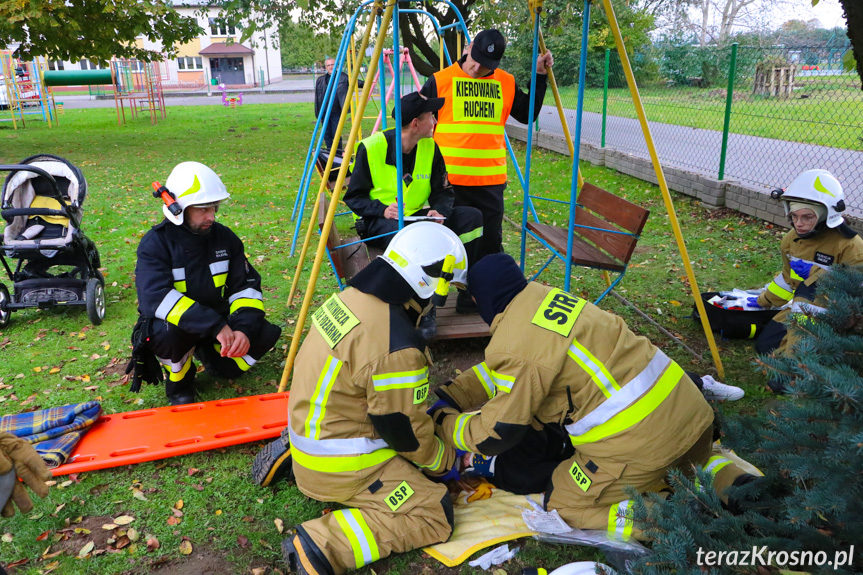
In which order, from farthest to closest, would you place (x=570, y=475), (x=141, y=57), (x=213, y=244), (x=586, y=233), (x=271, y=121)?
1. (x=271, y=121)
2. (x=141, y=57)
3. (x=586, y=233)
4. (x=213, y=244)
5. (x=570, y=475)

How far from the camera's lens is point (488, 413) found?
2711mm

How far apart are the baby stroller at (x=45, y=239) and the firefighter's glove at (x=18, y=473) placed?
10.7ft

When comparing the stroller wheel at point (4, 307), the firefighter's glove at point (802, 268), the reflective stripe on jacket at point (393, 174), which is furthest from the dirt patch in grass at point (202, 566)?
the firefighter's glove at point (802, 268)

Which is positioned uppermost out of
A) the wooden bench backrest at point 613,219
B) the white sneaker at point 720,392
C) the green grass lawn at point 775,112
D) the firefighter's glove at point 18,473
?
the green grass lawn at point 775,112

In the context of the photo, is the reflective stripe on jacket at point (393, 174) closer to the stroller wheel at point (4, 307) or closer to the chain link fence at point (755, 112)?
the stroller wheel at point (4, 307)

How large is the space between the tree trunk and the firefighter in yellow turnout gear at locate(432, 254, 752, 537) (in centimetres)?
129

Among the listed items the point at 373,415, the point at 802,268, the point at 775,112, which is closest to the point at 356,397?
the point at 373,415

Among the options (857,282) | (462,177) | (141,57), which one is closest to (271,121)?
(141,57)

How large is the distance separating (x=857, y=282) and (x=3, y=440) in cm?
298

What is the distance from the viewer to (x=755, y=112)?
8.06 meters

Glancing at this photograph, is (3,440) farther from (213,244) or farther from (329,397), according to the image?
(213,244)

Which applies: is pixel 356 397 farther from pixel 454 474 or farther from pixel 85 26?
pixel 85 26

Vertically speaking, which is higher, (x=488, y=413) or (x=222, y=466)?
(x=488, y=413)

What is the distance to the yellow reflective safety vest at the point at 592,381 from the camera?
259cm
